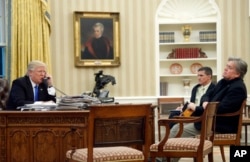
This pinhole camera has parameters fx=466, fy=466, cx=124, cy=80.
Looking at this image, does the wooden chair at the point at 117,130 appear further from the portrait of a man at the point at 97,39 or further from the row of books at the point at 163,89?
the row of books at the point at 163,89

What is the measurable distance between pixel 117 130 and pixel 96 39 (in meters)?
4.76

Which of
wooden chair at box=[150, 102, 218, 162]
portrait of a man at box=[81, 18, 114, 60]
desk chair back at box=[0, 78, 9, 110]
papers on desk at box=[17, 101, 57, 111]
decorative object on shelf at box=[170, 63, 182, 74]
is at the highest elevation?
portrait of a man at box=[81, 18, 114, 60]

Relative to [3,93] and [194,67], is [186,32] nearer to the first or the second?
[194,67]

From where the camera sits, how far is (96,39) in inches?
323

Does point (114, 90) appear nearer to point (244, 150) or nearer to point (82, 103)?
point (82, 103)

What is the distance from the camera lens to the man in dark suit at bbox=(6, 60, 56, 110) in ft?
17.3

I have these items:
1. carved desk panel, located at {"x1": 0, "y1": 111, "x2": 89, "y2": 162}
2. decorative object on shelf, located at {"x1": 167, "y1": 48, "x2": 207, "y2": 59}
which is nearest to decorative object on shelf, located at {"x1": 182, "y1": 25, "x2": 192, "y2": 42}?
decorative object on shelf, located at {"x1": 167, "y1": 48, "x2": 207, "y2": 59}

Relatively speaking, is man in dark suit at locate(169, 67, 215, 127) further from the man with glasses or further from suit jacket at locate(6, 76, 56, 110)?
suit jacket at locate(6, 76, 56, 110)

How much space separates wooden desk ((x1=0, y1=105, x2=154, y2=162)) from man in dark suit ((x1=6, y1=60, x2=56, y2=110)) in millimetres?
639

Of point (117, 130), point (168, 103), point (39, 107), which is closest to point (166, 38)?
point (168, 103)

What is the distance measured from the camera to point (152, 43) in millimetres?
8312

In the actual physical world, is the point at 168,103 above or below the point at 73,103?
below

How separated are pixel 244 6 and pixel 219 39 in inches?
28.7

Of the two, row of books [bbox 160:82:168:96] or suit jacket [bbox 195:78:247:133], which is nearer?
suit jacket [bbox 195:78:247:133]
